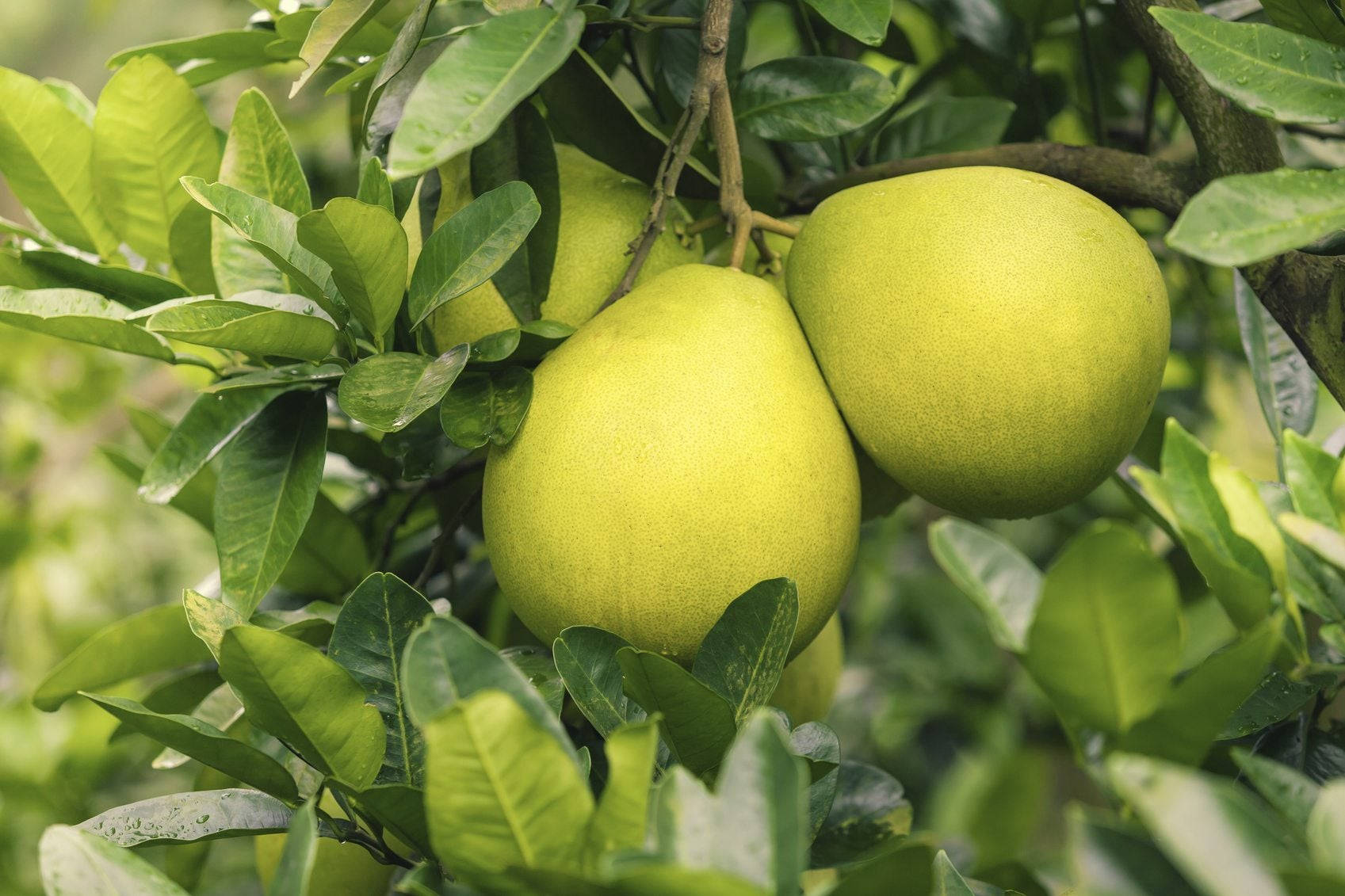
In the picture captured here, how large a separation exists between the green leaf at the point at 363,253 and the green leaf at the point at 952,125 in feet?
2.01

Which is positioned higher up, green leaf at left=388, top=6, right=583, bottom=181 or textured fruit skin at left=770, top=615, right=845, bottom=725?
green leaf at left=388, top=6, right=583, bottom=181

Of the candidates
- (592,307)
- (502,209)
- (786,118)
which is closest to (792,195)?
(786,118)

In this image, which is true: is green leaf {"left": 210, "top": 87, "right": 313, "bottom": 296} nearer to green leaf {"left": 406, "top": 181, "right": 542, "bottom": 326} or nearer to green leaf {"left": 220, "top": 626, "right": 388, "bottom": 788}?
green leaf {"left": 406, "top": 181, "right": 542, "bottom": 326}

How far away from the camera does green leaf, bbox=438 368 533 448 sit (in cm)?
77

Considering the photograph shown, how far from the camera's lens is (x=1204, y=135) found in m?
0.86

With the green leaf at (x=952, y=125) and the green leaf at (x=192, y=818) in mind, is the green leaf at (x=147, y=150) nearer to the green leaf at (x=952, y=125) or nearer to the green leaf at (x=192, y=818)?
the green leaf at (x=192, y=818)

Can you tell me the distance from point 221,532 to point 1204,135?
77cm

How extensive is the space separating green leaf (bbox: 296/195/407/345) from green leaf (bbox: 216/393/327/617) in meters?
0.10

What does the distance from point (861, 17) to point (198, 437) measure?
1.88 feet

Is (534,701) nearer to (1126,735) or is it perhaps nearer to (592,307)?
(1126,735)

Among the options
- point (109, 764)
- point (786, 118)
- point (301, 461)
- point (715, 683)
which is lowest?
point (109, 764)

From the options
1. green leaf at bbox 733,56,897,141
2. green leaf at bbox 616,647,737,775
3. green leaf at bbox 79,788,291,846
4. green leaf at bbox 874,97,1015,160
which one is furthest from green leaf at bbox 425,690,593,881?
green leaf at bbox 874,97,1015,160

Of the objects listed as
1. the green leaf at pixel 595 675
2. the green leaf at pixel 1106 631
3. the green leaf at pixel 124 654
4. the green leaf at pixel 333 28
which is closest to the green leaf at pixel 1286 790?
the green leaf at pixel 1106 631

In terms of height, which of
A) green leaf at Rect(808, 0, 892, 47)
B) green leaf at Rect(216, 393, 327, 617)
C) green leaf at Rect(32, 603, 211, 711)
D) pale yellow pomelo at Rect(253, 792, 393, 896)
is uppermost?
green leaf at Rect(808, 0, 892, 47)
